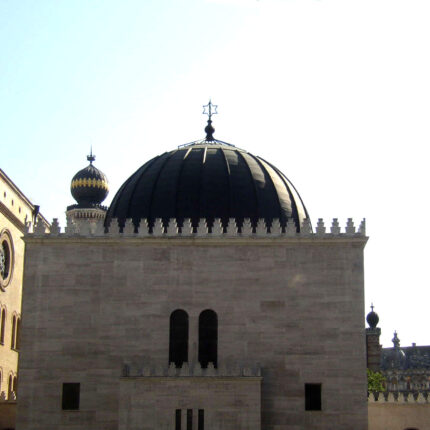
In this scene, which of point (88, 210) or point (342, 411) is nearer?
point (342, 411)

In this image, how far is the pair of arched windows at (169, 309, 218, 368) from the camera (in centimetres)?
2875

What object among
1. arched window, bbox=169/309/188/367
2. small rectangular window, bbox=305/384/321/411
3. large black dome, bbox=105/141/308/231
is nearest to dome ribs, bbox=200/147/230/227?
large black dome, bbox=105/141/308/231

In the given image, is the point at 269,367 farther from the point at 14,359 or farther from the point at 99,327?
the point at 14,359

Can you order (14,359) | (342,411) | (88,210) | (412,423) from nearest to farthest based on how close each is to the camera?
(342,411) → (412,423) → (14,359) → (88,210)

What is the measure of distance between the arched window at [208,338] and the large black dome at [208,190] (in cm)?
437

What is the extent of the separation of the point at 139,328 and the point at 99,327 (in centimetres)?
144

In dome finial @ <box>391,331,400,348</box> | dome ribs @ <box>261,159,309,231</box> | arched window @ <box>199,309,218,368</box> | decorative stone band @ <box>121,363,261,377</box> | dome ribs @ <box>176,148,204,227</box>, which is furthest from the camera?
dome finial @ <box>391,331,400,348</box>

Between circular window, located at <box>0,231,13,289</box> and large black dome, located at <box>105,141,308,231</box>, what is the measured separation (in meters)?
8.58

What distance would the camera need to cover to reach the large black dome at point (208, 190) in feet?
106

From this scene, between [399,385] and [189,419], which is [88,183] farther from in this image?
[399,385]

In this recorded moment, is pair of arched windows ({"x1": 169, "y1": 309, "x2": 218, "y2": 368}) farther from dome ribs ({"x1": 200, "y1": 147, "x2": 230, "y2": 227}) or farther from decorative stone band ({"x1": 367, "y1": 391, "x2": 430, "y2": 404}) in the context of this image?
decorative stone band ({"x1": 367, "y1": 391, "x2": 430, "y2": 404})

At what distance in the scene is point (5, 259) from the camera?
1626 inches

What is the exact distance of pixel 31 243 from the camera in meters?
29.6

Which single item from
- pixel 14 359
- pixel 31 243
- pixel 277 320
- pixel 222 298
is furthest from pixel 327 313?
pixel 14 359
